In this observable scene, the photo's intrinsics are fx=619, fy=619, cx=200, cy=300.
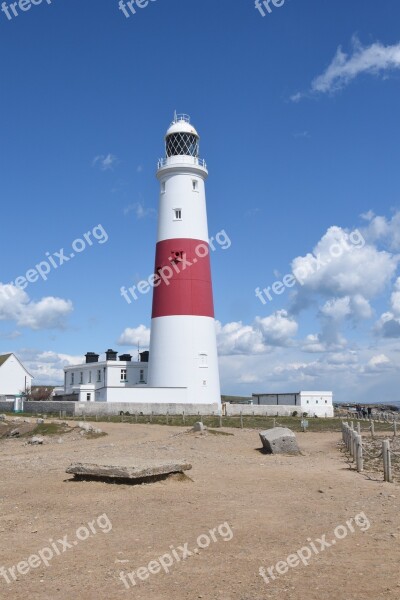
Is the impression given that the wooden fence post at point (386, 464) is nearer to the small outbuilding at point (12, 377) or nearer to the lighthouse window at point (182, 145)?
the lighthouse window at point (182, 145)

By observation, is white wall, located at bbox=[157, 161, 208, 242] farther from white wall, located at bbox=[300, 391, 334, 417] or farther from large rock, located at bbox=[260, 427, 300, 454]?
large rock, located at bbox=[260, 427, 300, 454]

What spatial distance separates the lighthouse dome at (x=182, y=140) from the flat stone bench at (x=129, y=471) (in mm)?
33135

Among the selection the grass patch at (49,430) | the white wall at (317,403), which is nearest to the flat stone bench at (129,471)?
the grass patch at (49,430)

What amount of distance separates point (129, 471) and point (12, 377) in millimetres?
58634

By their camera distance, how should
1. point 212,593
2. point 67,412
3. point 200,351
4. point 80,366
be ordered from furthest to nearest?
point 80,366 → point 67,412 → point 200,351 → point 212,593

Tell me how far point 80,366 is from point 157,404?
20.3 metres

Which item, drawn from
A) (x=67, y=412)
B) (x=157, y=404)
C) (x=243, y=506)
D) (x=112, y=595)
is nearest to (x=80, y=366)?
(x=67, y=412)

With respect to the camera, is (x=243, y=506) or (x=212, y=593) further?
(x=243, y=506)

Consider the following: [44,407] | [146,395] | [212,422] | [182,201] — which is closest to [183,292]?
[182,201]

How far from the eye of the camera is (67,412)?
44719mm

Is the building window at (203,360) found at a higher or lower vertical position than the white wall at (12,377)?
lower

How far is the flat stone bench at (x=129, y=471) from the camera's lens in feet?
45.4

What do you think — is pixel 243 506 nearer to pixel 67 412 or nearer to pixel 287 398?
pixel 67 412

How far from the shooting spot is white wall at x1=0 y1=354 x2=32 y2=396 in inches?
2675
